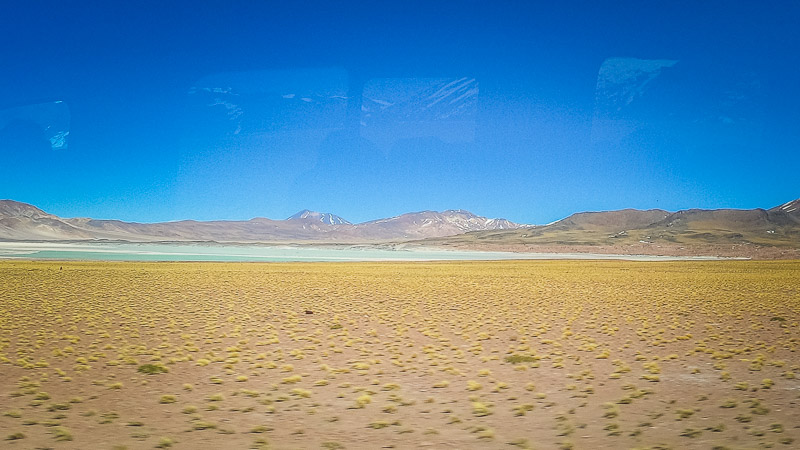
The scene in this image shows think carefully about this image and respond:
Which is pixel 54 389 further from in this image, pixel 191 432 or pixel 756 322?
pixel 756 322

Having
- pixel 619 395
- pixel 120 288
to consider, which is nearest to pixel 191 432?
pixel 619 395

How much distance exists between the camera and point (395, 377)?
8.88 meters

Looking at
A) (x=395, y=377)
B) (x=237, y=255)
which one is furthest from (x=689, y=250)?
(x=395, y=377)

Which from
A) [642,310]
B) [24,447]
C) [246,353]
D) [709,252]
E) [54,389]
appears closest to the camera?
[24,447]

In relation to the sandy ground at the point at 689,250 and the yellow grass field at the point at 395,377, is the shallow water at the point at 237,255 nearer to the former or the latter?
the sandy ground at the point at 689,250

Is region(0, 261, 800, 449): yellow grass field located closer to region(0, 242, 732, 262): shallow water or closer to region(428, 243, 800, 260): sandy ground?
region(0, 242, 732, 262): shallow water

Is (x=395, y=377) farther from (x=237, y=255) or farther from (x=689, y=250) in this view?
(x=689, y=250)

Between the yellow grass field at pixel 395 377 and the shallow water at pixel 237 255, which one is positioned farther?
the shallow water at pixel 237 255

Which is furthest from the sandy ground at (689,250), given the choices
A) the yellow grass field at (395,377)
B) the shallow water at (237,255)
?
the yellow grass field at (395,377)

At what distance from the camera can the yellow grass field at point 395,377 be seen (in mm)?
6027

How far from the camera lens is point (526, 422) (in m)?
6.49

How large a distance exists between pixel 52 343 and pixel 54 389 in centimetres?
441

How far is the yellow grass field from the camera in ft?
19.8

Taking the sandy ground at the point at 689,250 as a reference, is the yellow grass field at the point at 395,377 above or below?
below
